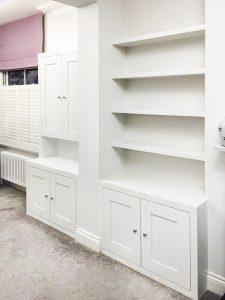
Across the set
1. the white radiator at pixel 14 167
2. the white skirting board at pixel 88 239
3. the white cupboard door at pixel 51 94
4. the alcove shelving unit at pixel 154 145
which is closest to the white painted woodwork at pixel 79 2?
the alcove shelving unit at pixel 154 145

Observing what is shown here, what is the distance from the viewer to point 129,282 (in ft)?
7.32

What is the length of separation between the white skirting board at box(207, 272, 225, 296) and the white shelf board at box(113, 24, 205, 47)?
177 centimetres

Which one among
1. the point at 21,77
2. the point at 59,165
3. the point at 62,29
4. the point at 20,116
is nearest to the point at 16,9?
the point at 62,29

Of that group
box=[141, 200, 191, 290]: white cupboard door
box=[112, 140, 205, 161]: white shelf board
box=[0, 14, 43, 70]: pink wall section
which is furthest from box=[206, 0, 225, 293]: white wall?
box=[0, 14, 43, 70]: pink wall section

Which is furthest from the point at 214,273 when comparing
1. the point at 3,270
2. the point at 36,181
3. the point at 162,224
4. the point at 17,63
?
the point at 17,63

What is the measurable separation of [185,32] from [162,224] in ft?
4.68

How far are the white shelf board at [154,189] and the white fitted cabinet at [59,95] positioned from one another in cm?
79

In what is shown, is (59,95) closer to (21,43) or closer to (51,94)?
(51,94)

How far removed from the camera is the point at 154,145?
8.43ft

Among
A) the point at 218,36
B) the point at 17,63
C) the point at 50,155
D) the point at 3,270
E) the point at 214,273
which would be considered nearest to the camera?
the point at 218,36

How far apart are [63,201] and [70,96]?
1112 mm

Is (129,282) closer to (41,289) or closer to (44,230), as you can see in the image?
(41,289)

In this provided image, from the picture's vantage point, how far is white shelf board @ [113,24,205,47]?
2.13 m

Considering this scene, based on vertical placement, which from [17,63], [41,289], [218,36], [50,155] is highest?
[17,63]
